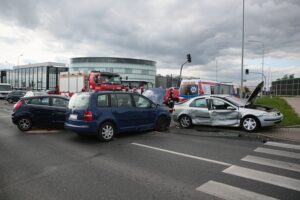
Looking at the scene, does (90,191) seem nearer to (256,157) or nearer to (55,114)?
(256,157)

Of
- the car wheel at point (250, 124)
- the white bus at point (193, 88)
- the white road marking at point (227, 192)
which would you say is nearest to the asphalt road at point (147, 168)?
the white road marking at point (227, 192)

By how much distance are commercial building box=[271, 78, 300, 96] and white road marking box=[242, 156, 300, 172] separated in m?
74.3

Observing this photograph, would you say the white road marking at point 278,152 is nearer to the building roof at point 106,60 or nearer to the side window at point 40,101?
the side window at point 40,101

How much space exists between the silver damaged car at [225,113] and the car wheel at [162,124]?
128cm

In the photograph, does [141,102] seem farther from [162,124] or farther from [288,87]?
[288,87]

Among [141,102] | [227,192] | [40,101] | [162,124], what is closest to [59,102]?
[40,101]

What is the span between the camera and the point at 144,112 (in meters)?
9.87

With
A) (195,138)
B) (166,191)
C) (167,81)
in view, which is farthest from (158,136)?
(167,81)

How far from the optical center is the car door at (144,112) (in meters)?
9.70

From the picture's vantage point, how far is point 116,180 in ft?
16.2

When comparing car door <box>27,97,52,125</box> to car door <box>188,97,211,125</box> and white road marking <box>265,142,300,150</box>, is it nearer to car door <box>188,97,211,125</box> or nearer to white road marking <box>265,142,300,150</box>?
car door <box>188,97,211,125</box>

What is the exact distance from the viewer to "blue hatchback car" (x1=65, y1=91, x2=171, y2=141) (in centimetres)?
834

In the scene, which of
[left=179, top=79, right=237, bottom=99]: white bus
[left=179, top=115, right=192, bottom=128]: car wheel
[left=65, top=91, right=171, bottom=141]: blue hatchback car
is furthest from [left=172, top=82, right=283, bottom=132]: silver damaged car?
[left=179, top=79, right=237, bottom=99]: white bus

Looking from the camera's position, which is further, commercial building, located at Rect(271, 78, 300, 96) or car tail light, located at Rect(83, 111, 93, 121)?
commercial building, located at Rect(271, 78, 300, 96)
